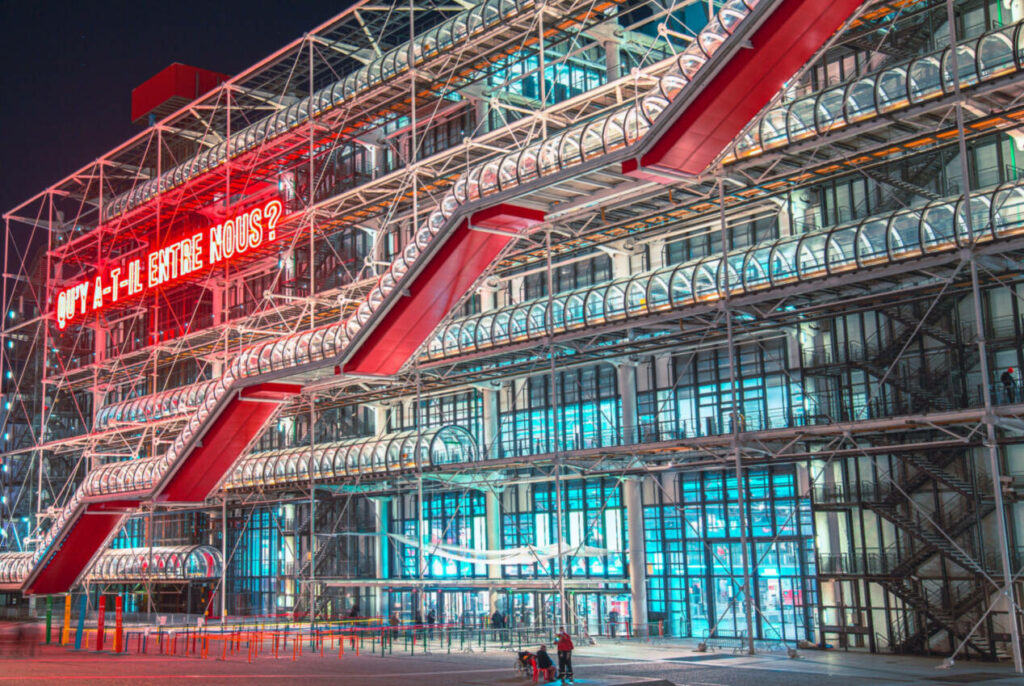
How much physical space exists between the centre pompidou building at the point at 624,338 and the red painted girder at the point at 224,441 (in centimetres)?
12

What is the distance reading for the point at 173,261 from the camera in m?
44.2

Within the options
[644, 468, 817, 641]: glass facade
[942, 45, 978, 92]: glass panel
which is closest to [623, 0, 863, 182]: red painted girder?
[942, 45, 978, 92]: glass panel

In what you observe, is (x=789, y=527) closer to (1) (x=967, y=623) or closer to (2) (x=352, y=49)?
(1) (x=967, y=623)

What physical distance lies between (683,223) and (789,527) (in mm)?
8653

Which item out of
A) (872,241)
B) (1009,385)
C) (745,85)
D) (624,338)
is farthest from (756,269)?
(1009,385)

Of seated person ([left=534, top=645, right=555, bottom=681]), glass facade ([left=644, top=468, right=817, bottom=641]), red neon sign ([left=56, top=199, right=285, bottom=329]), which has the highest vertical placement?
red neon sign ([left=56, top=199, right=285, bottom=329])

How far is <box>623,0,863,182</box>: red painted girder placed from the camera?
21550 millimetres

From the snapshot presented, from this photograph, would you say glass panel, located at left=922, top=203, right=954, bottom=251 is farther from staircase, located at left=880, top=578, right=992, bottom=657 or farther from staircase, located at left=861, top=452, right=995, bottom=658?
staircase, located at left=880, top=578, right=992, bottom=657

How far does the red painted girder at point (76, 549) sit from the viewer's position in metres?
41.4

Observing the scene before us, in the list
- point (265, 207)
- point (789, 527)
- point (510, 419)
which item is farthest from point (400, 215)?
point (789, 527)

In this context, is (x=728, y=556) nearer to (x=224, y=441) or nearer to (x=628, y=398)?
(x=628, y=398)

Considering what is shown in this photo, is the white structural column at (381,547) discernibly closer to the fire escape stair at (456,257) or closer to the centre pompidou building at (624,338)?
the centre pompidou building at (624,338)

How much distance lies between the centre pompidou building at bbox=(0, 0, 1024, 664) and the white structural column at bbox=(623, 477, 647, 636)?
0.09m

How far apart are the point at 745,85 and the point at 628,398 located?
37.9 ft
